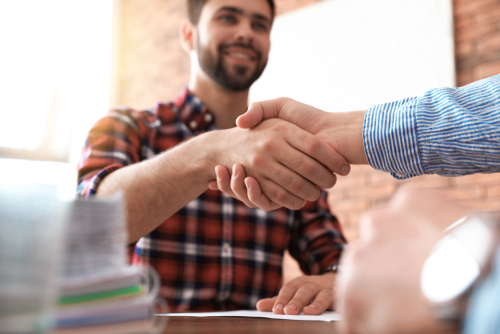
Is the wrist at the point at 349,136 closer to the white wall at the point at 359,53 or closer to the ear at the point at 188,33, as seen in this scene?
the ear at the point at 188,33

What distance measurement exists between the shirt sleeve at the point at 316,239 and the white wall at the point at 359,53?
4.06 feet

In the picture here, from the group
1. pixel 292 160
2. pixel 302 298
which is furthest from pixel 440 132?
pixel 302 298

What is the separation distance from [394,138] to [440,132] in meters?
0.09

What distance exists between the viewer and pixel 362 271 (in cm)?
30

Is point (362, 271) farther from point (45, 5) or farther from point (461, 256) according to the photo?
point (45, 5)

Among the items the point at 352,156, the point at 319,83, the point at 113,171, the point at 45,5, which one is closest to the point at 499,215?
the point at 352,156

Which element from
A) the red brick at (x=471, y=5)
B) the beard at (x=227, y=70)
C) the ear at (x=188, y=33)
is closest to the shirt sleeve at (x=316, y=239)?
the beard at (x=227, y=70)

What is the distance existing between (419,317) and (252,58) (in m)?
1.51

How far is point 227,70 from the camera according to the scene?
1628mm

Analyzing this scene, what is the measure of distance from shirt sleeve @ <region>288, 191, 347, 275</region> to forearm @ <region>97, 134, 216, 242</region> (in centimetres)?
47

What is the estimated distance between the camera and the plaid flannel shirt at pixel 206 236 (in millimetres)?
1286

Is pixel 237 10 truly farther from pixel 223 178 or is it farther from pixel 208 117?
pixel 223 178

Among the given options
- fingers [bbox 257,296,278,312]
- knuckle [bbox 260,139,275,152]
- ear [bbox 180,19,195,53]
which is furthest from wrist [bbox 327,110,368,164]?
ear [bbox 180,19,195,53]

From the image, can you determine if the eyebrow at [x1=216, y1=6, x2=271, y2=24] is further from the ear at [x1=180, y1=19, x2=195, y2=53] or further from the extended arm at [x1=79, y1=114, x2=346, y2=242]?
the extended arm at [x1=79, y1=114, x2=346, y2=242]
